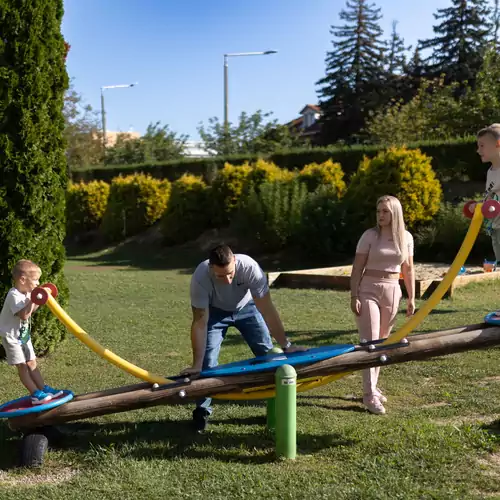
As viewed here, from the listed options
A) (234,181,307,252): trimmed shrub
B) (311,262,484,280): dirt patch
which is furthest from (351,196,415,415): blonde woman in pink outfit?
(234,181,307,252): trimmed shrub

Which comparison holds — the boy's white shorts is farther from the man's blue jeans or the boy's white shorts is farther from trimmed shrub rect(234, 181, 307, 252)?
trimmed shrub rect(234, 181, 307, 252)

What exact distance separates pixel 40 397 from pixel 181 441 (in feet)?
3.65

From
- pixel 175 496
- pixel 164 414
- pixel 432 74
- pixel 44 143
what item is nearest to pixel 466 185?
pixel 44 143

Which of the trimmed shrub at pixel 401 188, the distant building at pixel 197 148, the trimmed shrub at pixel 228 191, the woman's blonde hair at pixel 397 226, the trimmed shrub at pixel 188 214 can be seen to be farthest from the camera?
the distant building at pixel 197 148

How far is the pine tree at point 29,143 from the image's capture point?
24.6 ft

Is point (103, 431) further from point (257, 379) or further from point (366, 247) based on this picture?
point (366, 247)

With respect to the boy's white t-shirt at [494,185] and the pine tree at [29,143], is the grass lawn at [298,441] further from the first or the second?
the boy's white t-shirt at [494,185]

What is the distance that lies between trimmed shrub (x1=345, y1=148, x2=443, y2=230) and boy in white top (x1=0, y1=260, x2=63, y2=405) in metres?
14.1

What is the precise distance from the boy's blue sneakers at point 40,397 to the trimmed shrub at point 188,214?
19925 mm

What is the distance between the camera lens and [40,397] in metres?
4.65

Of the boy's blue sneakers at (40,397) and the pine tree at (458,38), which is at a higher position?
the pine tree at (458,38)

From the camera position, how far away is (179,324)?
9.95 metres

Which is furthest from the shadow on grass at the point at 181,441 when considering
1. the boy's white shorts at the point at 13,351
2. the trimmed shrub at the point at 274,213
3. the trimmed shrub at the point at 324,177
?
the trimmed shrub at the point at 324,177

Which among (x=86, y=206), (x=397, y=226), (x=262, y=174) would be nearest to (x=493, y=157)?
(x=397, y=226)
